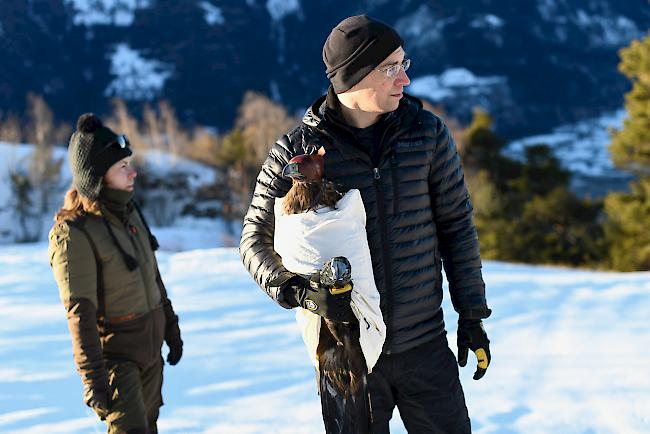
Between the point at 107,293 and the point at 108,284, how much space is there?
31 millimetres

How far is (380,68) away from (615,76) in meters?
89.3

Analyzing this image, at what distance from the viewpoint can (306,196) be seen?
1.73 m

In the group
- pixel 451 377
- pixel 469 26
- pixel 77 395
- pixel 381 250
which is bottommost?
pixel 77 395

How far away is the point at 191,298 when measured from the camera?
649 cm

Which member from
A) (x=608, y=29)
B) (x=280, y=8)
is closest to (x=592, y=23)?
(x=608, y=29)

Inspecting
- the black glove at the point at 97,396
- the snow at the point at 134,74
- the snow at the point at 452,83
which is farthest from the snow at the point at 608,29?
the black glove at the point at 97,396

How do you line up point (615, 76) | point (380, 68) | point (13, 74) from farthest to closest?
point (615, 76), point (13, 74), point (380, 68)

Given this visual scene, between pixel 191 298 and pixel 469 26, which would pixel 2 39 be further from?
pixel 191 298

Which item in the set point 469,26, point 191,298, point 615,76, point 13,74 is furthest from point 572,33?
point 191,298

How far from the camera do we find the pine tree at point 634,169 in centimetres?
1952

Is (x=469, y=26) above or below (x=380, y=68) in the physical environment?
above

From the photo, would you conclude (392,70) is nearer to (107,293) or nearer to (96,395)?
(107,293)

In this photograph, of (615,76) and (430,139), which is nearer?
(430,139)

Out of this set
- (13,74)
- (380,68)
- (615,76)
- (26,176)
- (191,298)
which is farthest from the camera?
(615,76)
